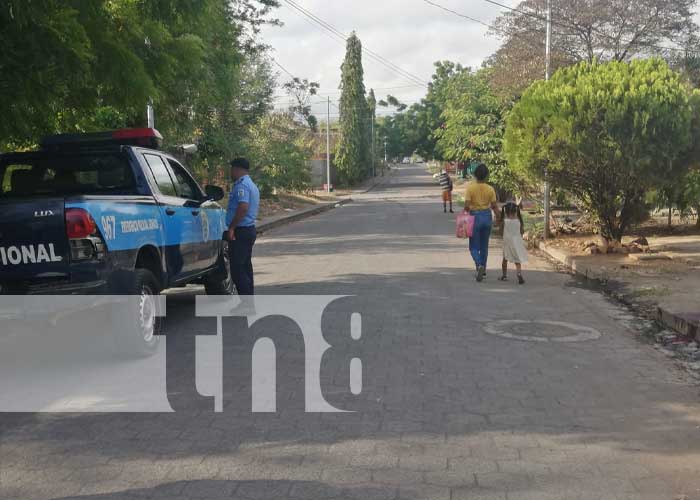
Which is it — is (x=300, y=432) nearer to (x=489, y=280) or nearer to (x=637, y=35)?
(x=489, y=280)

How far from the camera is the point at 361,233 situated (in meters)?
21.5

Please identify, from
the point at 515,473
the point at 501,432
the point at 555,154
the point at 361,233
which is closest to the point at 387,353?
the point at 501,432

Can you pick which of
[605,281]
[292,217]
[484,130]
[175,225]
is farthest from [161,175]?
[292,217]

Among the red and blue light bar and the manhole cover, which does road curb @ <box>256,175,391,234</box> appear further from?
the manhole cover

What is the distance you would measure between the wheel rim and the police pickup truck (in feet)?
0.10

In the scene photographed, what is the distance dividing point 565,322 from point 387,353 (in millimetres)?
2747

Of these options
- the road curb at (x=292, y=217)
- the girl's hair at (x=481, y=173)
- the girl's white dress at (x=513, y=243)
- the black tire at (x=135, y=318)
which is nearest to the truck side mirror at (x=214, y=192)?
the black tire at (x=135, y=318)

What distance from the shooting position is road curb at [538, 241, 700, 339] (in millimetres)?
8011

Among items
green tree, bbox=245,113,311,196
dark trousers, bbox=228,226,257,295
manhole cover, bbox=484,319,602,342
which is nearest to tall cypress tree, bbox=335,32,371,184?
green tree, bbox=245,113,311,196

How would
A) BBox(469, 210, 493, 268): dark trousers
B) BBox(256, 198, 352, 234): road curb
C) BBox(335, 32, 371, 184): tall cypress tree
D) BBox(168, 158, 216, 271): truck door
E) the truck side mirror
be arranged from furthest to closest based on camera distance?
BBox(335, 32, 371, 184): tall cypress tree → BBox(256, 198, 352, 234): road curb → BBox(469, 210, 493, 268): dark trousers → the truck side mirror → BBox(168, 158, 216, 271): truck door

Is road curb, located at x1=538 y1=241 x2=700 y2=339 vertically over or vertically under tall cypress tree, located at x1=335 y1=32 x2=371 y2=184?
under

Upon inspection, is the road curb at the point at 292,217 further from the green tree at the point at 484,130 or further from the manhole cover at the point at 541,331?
the manhole cover at the point at 541,331

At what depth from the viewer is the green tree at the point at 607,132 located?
1345 centimetres

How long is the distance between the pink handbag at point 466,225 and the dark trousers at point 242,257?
410 cm
